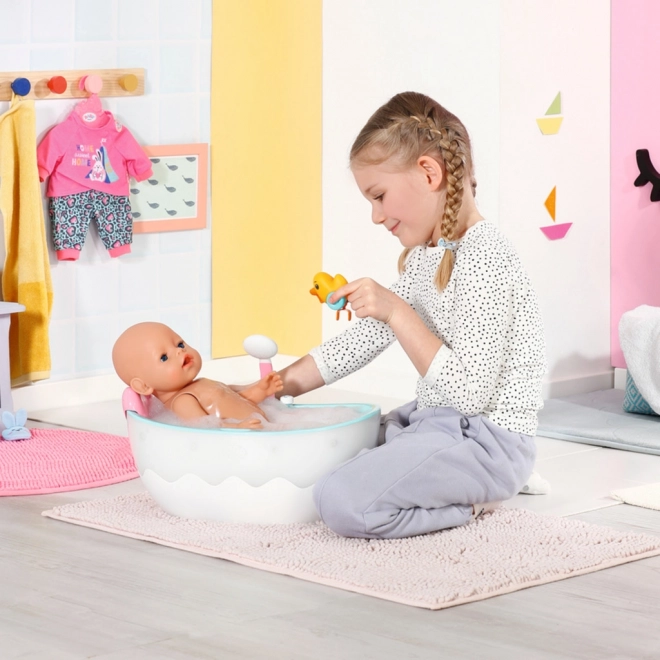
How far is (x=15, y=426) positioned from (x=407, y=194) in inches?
44.9

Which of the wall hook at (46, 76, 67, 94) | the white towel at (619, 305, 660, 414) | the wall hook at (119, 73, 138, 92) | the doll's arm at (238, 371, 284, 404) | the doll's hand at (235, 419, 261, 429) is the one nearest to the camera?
the doll's hand at (235, 419, 261, 429)

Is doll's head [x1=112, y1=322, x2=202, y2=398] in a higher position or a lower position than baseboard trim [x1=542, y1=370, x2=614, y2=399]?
higher

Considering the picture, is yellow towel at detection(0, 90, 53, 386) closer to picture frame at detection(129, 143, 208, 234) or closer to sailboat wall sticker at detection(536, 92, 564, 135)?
picture frame at detection(129, 143, 208, 234)

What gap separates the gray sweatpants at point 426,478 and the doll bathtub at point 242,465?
0.04 m

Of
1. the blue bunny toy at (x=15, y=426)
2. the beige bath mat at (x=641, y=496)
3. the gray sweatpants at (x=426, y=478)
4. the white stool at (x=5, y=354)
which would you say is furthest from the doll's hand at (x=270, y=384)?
the white stool at (x=5, y=354)

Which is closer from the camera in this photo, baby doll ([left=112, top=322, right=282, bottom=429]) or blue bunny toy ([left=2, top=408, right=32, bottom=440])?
baby doll ([left=112, top=322, right=282, bottom=429])

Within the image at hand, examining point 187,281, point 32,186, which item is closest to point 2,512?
point 32,186

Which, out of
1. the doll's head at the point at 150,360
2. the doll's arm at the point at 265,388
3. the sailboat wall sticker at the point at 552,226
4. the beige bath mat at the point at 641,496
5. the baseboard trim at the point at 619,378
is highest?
the sailboat wall sticker at the point at 552,226

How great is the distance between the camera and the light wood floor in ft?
4.57

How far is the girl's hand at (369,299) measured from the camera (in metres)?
1.88

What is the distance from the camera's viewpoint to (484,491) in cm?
190

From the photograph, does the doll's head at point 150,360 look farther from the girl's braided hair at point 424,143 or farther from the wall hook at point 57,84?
the wall hook at point 57,84

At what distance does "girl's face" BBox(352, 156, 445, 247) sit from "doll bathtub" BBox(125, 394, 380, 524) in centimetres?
33

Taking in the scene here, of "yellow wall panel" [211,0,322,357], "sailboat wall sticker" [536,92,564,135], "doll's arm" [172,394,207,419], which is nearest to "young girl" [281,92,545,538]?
"doll's arm" [172,394,207,419]
